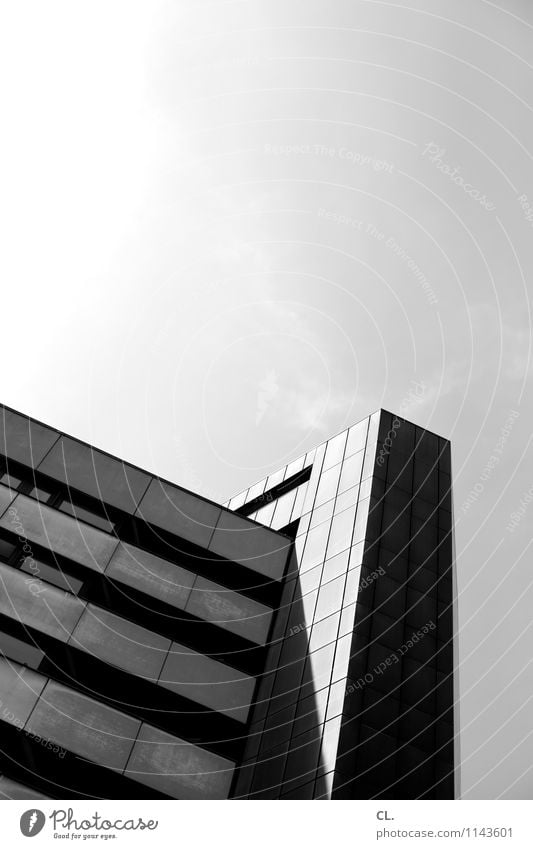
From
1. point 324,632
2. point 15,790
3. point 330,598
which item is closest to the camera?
point 15,790

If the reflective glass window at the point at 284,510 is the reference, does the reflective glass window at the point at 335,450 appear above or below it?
above

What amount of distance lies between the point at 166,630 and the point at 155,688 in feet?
6.74

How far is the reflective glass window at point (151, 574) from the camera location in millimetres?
21406

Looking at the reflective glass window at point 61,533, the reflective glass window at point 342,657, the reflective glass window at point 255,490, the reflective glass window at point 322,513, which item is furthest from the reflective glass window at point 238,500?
the reflective glass window at point 342,657

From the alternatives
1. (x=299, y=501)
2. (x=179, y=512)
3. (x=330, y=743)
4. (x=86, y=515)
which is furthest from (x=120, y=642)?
(x=299, y=501)

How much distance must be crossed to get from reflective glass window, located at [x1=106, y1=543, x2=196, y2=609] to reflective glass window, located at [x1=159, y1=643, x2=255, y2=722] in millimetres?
1611

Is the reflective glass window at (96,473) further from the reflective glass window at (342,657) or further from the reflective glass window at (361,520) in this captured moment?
the reflective glass window at (342,657)

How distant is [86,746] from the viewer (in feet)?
57.4

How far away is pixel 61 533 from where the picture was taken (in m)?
21.8

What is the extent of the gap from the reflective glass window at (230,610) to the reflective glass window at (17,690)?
497cm

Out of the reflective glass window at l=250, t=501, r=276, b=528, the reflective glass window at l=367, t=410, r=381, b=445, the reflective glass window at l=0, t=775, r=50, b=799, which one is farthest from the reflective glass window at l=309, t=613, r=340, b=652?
the reflective glass window at l=250, t=501, r=276, b=528

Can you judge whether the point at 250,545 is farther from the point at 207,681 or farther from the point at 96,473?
the point at 96,473

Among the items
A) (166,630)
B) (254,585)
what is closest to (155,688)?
(166,630)

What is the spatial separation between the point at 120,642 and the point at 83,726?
2.62 meters
